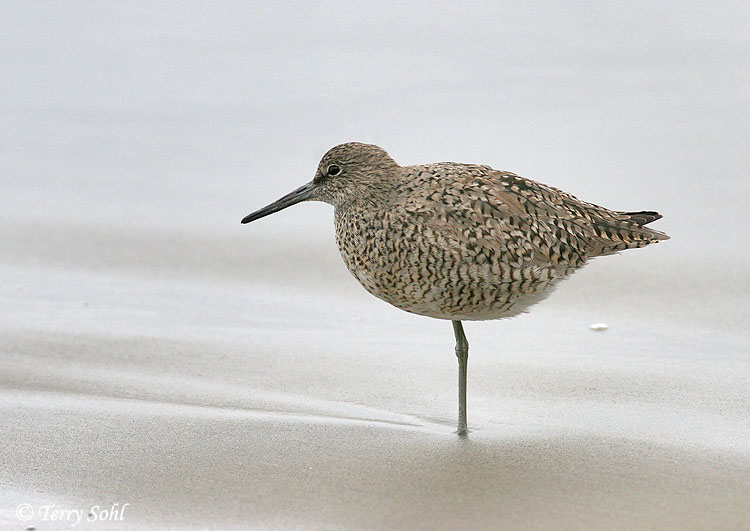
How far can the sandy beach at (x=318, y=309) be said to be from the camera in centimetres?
495

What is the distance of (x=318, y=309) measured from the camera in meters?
7.96

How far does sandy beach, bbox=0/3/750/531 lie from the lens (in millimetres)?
4945

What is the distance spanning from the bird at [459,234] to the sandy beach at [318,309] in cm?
70

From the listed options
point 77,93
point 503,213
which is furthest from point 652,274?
point 77,93

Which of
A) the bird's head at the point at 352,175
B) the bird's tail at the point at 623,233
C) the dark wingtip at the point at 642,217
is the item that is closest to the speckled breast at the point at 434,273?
the bird's head at the point at 352,175

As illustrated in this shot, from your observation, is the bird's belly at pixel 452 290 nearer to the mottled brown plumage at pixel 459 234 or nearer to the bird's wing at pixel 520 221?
the mottled brown plumage at pixel 459 234

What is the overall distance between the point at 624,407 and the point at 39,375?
Answer: 3356 millimetres

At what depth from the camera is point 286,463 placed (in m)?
5.21

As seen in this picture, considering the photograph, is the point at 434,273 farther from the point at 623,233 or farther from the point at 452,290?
the point at 623,233

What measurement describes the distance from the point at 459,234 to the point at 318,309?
2.53 m

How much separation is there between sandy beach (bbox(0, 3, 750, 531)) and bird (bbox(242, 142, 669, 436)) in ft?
2.29

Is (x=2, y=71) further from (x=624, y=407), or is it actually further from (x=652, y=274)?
(x=624, y=407)

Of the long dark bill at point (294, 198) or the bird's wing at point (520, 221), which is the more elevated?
the long dark bill at point (294, 198)

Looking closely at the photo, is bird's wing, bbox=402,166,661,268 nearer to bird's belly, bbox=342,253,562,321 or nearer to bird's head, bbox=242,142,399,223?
bird's belly, bbox=342,253,562,321
